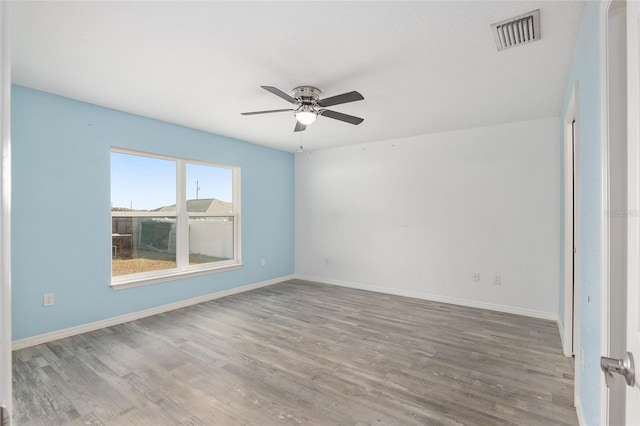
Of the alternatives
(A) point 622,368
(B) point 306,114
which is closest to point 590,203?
(A) point 622,368

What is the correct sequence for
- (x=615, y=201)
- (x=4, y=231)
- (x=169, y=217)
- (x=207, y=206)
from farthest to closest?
(x=207, y=206) → (x=169, y=217) → (x=615, y=201) → (x=4, y=231)

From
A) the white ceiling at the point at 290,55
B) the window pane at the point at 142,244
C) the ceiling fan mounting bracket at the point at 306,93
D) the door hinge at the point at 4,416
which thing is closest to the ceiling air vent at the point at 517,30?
the white ceiling at the point at 290,55

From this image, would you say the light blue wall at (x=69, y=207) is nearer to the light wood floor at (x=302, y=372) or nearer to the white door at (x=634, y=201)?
the light wood floor at (x=302, y=372)

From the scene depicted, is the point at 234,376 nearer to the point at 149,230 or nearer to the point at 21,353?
the point at 21,353

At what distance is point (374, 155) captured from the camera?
17.2 ft

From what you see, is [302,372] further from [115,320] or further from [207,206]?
[207,206]

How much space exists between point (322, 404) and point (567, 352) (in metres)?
2.37

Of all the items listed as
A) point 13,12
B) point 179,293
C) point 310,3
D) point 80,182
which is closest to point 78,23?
point 13,12

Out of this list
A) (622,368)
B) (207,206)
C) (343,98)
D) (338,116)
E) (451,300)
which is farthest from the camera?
(207,206)

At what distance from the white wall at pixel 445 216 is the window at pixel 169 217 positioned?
5.44ft

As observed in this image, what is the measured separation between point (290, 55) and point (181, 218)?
118 inches

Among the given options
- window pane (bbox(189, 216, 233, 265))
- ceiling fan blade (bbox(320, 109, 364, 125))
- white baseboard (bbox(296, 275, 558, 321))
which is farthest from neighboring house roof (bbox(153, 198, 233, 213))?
ceiling fan blade (bbox(320, 109, 364, 125))

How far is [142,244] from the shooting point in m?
4.07

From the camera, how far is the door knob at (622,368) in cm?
84
